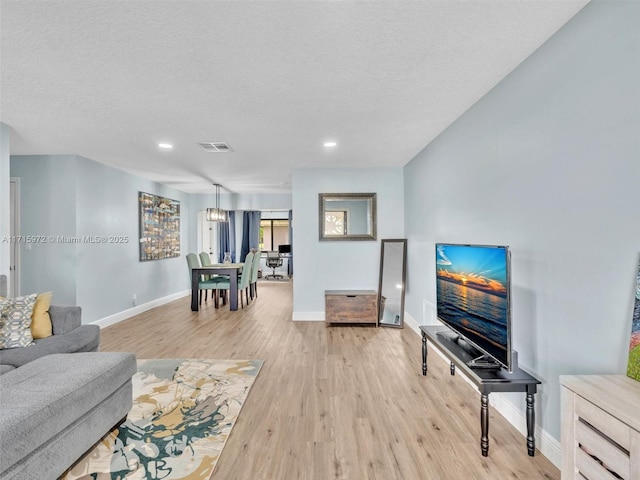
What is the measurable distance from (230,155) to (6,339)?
119 inches

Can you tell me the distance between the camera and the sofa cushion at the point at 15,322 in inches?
96.7

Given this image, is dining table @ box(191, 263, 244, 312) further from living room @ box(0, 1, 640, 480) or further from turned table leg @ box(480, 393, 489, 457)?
turned table leg @ box(480, 393, 489, 457)

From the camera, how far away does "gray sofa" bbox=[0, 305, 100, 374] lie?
2303 mm

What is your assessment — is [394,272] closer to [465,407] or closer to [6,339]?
[465,407]

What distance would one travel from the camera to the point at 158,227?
20.5 feet

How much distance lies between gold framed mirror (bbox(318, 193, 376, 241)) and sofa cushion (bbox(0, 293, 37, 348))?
3550 mm

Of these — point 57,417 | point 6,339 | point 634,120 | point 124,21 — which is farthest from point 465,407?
point 6,339

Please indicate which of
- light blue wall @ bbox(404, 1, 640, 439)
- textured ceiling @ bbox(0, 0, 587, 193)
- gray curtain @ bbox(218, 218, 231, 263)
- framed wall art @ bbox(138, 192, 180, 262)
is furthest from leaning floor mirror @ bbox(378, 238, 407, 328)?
gray curtain @ bbox(218, 218, 231, 263)

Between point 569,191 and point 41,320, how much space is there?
4.07 metres

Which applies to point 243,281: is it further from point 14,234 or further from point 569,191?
point 569,191

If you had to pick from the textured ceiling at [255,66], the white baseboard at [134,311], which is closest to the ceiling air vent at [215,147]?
the textured ceiling at [255,66]

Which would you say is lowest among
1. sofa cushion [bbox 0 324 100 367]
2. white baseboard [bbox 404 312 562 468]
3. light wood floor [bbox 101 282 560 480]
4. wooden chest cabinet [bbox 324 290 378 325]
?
light wood floor [bbox 101 282 560 480]

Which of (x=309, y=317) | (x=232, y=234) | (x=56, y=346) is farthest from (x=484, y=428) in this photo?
(x=232, y=234)

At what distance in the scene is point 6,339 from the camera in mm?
2443
